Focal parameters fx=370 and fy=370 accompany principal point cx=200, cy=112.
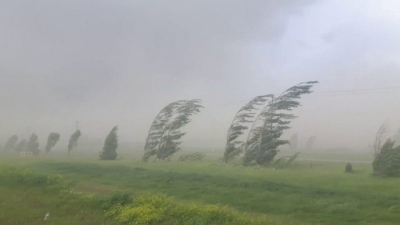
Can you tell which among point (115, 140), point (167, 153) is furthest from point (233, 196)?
point (115, 140)

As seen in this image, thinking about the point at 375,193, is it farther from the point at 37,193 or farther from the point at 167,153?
the point at 167,153

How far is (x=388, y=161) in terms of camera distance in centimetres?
2544

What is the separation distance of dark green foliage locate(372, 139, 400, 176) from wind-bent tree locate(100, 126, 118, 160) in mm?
33392

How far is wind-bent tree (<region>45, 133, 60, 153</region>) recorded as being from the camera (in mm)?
65688

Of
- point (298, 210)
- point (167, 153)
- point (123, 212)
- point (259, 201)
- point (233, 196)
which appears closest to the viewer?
point (123, 212)

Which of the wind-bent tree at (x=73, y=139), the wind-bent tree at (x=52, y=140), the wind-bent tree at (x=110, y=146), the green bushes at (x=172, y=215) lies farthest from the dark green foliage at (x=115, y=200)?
A: the wind-bent tree at (x=52, y=140)

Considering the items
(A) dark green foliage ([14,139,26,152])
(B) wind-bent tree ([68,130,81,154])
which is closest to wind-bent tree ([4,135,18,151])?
(A) dark green foliage ([14,139,26,152])

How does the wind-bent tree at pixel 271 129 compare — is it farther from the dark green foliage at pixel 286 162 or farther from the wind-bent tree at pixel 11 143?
the wind-bent tree at pixel 11 143

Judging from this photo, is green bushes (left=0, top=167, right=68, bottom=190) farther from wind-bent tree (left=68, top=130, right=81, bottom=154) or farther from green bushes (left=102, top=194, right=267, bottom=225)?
wind-bent tree (left=68, top=130, right=81, bottom=154)

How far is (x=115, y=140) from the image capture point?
50719 mm

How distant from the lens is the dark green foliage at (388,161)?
2508 centimetres

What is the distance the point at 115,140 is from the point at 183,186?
2970cm

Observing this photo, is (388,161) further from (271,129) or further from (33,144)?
(33,144)

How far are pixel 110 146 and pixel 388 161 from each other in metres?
35.0
